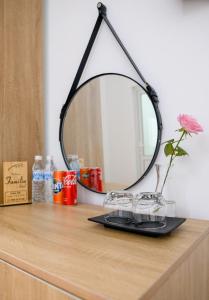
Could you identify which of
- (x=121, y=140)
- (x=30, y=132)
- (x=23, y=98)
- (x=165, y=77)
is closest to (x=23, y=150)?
(x=30, y=132)

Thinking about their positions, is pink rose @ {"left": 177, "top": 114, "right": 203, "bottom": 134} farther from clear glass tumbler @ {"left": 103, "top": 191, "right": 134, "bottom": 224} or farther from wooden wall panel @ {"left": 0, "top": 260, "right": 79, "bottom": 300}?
wooden wall panel @ {"left": 0, "top": 260, "right": 79, "bottom": 300}

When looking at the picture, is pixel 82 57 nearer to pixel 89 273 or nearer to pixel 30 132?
pixel 30 132

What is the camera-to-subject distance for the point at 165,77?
1018 millimetres

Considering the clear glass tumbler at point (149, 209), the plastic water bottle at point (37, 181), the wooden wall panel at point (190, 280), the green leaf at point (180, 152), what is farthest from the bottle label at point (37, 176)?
the wooden wall panel at point (190, 280)

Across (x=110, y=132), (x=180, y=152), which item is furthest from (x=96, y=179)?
(x=180, y=152)

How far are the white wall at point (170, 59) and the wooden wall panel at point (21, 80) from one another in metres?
0.29

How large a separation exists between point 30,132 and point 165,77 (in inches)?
33.2

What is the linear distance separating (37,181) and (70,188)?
9.6 inches

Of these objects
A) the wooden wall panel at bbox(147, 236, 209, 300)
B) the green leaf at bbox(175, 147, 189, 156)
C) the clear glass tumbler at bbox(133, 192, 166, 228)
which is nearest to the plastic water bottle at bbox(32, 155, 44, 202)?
the clear glass tumbler at bbox(133, 192, 166, 228)

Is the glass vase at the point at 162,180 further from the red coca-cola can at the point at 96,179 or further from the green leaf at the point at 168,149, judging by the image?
the red coca-cola can at the point at 96,179

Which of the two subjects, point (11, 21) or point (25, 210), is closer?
point (25, 210)

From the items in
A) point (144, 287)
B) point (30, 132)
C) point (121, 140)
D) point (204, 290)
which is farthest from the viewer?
point (30, 132)

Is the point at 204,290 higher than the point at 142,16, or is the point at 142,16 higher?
the point at 142,16

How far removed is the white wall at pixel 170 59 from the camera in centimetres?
93
